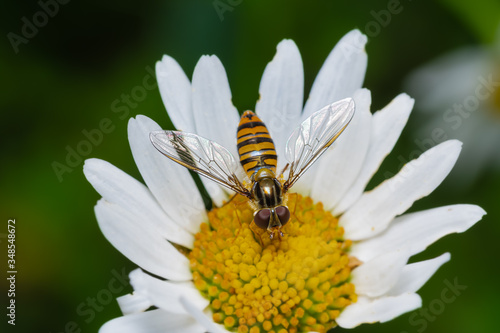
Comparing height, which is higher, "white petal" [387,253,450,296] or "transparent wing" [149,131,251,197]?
"transparent wing" [149,131,251,197]

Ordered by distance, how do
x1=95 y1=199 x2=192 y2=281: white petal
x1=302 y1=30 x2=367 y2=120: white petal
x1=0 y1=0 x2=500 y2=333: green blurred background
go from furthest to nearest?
x1=0 y1=0 x2=500 y2=333: green blurred background → x1=302 y1=30 x2=367 y2=120: white petal → x1=95 y1=199 x2=192 y2=281: white petal

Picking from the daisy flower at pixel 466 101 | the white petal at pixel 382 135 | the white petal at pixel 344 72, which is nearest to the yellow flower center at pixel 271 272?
the white petal at pixel 382 135

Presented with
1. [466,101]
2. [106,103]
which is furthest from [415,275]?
[466,101]

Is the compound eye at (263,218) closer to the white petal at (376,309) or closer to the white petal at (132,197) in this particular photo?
the white petal at (132,197)

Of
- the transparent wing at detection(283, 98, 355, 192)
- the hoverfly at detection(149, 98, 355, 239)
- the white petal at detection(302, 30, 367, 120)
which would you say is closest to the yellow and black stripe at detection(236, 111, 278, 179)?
the hoverfly at detection(149, 98, 355, 239)

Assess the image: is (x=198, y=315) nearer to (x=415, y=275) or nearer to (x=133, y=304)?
(x=133, y=304)

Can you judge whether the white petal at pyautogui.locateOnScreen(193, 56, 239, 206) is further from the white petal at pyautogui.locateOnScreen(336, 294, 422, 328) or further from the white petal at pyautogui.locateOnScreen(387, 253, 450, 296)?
the white petal at pyautogui.locateOnScreen(387, 253, 450, 296)

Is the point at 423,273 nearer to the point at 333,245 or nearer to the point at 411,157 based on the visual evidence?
the point at 333,245
